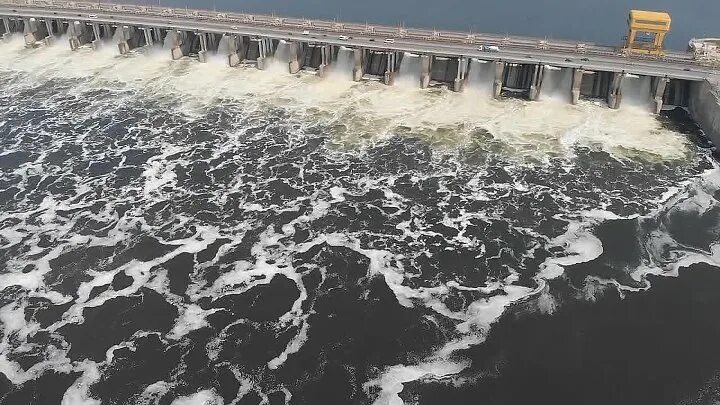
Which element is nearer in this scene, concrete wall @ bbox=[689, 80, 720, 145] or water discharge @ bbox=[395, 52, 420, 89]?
concrete wall @ bbox=[689, 80, 720, 145]

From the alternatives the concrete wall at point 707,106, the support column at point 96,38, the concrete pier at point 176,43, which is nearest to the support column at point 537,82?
the concrete wall at point 707,106

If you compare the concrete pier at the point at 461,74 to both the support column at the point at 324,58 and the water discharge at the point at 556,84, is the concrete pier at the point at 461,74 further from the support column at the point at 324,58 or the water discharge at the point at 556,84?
the support column at the point at 324,58

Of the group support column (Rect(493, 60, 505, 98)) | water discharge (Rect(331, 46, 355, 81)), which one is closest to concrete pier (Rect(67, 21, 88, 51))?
water discharge (Rect(331, 46, 355, 81))

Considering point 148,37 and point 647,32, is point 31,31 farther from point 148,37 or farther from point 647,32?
point 647,32

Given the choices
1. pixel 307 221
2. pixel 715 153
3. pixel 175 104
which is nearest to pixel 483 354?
pixel 307 221

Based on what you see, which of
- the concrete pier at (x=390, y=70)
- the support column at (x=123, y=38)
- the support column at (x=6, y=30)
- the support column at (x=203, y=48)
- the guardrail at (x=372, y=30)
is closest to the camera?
the guardrail at (x=372, y=30)

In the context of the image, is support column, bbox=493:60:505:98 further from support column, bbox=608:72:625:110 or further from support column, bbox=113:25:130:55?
support column, bbox=113:25:130:55

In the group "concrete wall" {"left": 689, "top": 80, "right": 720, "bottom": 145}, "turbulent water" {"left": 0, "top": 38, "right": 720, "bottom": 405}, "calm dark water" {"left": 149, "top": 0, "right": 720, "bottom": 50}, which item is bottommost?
"turbulent water" {"left": 0, "top": 38, "right": 720, "bottom": 405}
